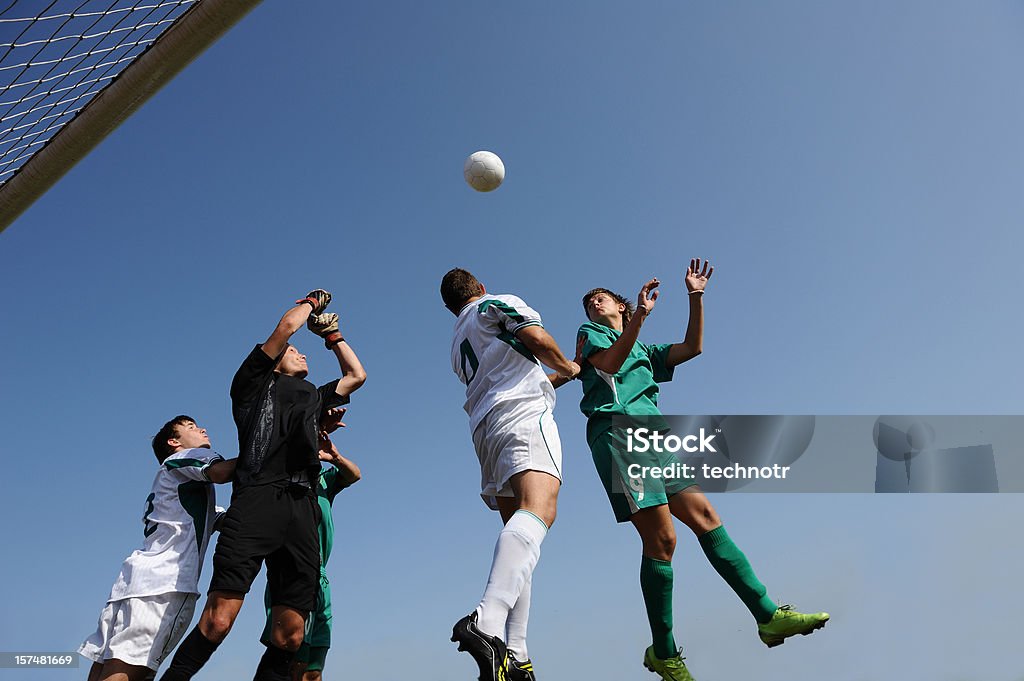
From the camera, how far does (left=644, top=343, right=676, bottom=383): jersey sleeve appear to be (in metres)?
5.88

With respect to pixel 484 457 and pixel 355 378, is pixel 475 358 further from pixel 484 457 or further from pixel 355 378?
pixel 355 378

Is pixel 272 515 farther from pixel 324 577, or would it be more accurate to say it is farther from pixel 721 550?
pixel 721 550

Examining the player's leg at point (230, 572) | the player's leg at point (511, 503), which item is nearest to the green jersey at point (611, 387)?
the player's leg at point (511, 503)

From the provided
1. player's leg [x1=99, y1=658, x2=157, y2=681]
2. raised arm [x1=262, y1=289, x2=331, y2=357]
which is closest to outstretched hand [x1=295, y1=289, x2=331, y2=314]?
raised arm [x1=262, y1=289, x2=331, y2=357]

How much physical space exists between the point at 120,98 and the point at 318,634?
160 inches

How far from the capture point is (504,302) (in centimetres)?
421

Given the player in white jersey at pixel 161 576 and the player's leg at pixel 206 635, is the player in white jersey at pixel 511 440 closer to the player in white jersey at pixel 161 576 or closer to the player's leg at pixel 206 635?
the player's leg at pixel 206 635

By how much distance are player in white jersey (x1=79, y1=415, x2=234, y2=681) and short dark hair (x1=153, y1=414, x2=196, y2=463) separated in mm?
199

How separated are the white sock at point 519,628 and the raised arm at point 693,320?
260cm

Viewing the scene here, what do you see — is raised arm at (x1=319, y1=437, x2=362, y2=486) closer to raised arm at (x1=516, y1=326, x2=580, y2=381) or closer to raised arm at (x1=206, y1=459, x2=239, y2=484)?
raised arm at (x1=206, y1=459, x2=239, y2=484)

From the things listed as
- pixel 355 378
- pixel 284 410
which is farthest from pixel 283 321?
pixel 355 378

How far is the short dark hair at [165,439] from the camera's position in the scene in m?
5.25

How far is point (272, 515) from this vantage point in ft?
13.7

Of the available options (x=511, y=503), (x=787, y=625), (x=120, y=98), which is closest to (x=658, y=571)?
(x=787, y=625)
